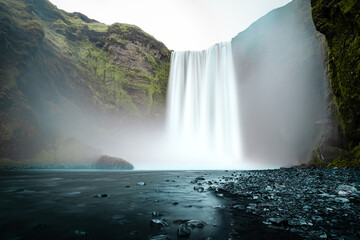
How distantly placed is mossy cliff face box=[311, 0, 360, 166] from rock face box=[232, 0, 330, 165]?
984 centimetres

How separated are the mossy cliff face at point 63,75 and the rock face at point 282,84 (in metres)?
18.9

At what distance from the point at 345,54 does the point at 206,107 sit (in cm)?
2595

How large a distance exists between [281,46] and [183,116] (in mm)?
21359

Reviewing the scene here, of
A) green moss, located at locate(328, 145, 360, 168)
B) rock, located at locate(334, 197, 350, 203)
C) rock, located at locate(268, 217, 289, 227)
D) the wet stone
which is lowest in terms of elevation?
the wet stone

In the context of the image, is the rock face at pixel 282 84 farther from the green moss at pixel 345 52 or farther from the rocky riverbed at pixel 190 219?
the rocky riverbed at pixel 190 219

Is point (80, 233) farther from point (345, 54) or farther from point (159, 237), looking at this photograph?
point (345, 54)

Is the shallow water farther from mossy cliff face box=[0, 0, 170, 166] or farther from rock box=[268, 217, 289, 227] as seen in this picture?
mossy cliff face box=[0, 0, 170, 166]

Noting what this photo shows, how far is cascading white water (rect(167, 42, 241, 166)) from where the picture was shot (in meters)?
32.3

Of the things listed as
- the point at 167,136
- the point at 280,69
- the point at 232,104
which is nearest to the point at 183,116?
the point at 167,136

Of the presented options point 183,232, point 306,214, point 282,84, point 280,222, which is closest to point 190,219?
point 183,232

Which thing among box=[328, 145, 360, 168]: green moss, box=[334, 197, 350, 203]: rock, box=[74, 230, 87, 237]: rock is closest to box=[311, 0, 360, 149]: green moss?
box=[328, 145, 360, 168]: green moss

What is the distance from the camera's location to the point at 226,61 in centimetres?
3469

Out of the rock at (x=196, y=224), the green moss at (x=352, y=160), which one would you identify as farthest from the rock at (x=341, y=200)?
the green moss at (x=352, y=160)

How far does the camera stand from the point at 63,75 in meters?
27.2
